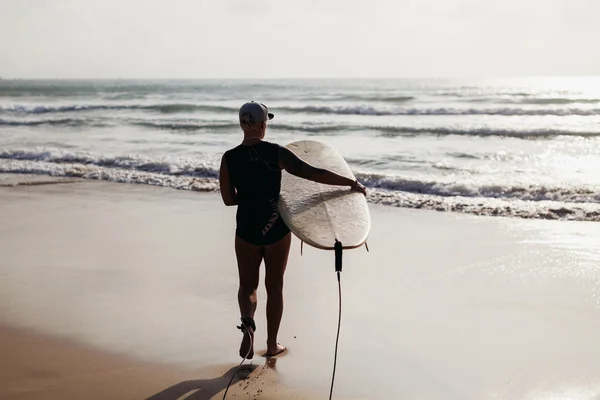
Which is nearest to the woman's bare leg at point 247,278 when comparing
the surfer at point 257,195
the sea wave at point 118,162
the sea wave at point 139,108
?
the surfer at point 257,195

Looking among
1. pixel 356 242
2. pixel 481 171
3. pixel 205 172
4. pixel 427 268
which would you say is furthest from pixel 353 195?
pixel 481 171

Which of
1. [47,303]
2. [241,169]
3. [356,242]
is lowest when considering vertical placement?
[47,303]

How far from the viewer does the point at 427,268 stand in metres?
5.34

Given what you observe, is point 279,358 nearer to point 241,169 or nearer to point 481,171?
point 241,169

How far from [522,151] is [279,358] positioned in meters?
12.0

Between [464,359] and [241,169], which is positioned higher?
[241,169]

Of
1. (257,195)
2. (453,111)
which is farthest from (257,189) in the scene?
(453,111)

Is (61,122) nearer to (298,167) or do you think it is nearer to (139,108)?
(139,108)

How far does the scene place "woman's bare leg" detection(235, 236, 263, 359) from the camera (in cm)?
341

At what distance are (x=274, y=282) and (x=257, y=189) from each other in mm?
553

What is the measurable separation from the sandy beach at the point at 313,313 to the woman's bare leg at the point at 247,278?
0.52ft

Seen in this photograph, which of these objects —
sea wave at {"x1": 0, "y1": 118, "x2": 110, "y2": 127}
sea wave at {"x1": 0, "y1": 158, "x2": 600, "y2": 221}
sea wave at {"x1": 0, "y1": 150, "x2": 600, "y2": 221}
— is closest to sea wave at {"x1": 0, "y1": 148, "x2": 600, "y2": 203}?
sea wave at {"x1": 0, "y1": 150, "x2": 600, "y2": 221}

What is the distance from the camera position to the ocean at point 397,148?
8.84m

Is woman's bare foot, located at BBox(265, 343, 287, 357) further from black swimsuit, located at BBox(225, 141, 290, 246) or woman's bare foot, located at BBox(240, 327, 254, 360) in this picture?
black swimsuit, located at BBox(225, 141, 290, 246)
